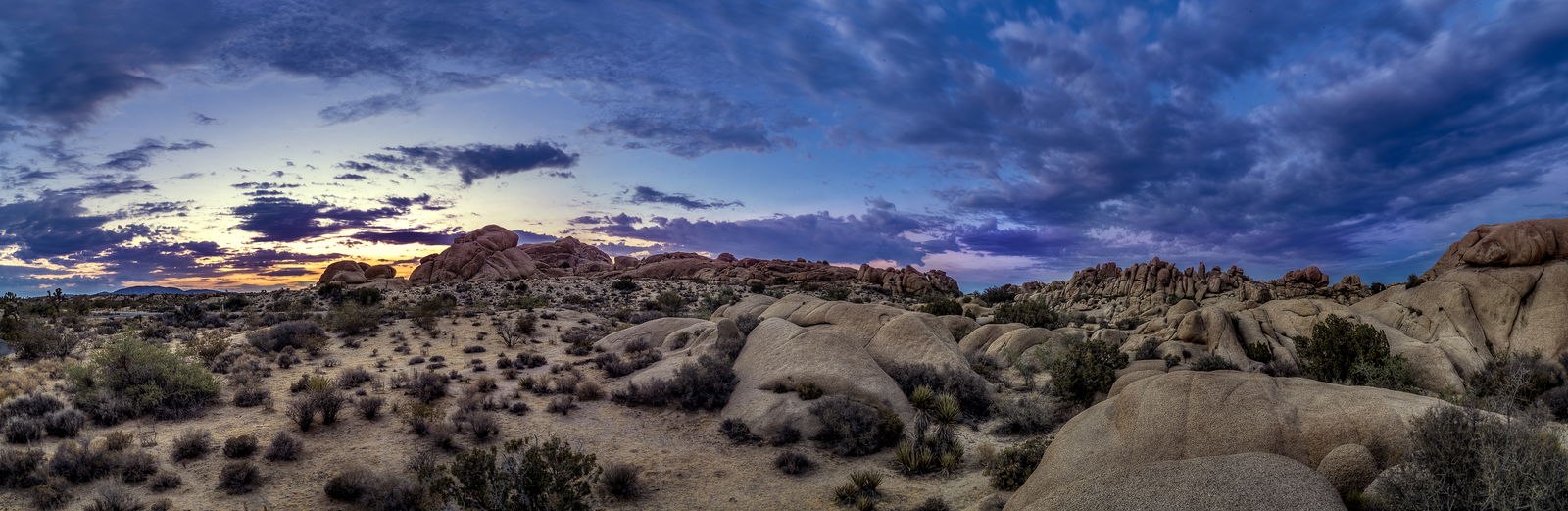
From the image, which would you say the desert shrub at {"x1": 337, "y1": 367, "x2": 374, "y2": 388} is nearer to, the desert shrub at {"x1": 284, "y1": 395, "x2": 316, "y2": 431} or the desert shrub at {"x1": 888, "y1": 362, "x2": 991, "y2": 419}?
the desert shrub at {"x1": 284, "y1": 395, "x2": 316, "y2": 431}

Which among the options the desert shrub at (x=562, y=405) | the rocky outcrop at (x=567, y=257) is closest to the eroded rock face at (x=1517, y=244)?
the desert shrub at (x=562, y=405)

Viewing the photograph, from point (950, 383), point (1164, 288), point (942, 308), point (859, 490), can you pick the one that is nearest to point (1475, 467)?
point (859, 490)

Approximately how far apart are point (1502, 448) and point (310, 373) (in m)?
25.6

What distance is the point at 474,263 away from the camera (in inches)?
3004

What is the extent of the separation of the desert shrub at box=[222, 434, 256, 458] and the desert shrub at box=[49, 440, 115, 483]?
1505 millimetres

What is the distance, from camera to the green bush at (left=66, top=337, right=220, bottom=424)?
44.8ft

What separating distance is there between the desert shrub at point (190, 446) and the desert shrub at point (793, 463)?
10987mm

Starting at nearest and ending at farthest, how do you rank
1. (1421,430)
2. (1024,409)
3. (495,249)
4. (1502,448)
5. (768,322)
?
(1502,448) → (1421,430) → (1024,409) → (768,322) → (495,249)

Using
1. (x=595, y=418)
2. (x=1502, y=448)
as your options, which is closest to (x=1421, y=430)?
(x=1502, y=448)

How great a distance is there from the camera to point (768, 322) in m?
21.0

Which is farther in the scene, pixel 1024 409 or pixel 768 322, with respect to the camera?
pixel 768 322

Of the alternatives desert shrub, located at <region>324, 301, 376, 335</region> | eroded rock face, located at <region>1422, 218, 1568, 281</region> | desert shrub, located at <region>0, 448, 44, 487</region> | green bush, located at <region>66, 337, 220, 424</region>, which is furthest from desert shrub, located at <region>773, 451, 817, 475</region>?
eroded rock face, located at <region>1422, 218, 1568, 281</region>

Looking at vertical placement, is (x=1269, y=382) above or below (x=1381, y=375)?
above

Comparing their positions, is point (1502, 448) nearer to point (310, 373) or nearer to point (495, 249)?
point (310, 373)
